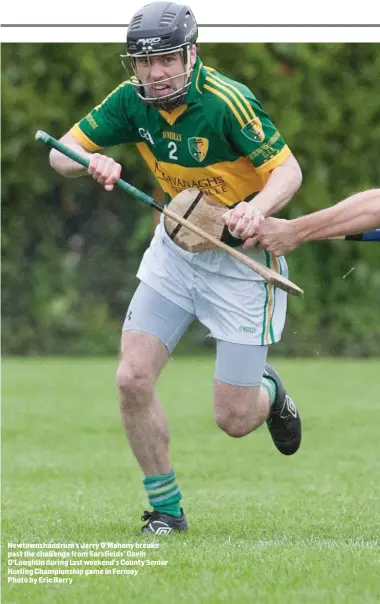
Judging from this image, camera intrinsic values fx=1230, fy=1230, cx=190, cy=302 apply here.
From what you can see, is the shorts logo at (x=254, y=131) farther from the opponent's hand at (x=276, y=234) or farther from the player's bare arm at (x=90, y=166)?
the player's bare arm at (x=90, y=166)

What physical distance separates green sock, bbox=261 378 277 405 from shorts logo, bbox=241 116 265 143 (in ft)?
4.97

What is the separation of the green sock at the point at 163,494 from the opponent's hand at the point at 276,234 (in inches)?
47.4

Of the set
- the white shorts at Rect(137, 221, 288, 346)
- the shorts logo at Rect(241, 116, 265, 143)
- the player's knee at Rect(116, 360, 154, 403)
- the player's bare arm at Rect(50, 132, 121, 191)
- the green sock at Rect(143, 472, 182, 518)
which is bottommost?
the green sock at Rect(143, 472, 182, 518)

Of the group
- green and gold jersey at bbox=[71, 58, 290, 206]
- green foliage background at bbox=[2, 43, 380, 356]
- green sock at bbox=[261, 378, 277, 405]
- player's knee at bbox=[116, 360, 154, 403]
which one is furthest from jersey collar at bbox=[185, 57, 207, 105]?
green foliage background at bbox=[2, 43, 380, 356]

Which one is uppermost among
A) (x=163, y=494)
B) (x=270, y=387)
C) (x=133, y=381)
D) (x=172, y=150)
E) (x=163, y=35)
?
(x=163, y=35)

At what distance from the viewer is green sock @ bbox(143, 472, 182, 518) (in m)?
5.72

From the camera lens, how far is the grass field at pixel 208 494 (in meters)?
4.45

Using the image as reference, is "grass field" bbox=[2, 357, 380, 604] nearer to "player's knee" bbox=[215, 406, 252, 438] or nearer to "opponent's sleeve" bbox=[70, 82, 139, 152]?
"player's knee" bbox=[215, 406, 252, 438]

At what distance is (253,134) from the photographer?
5.50 meters

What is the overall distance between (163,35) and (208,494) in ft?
9.48

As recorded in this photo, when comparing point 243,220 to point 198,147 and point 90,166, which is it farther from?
point 90,166

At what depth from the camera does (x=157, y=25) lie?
17.5 ft

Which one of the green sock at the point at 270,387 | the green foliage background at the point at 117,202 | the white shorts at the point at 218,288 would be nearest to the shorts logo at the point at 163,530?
the white shorts at the point at 218,288

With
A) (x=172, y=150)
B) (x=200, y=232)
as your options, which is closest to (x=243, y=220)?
(x=200, y=232)
